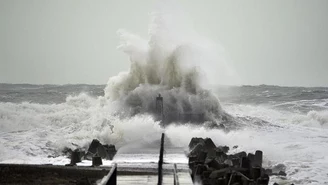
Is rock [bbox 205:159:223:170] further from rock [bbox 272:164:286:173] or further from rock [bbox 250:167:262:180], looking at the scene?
rock [bbox 272:164:286:173]

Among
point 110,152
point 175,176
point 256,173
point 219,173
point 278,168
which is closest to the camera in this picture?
point 175,176

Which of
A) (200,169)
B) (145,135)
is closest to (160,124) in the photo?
(145,135)

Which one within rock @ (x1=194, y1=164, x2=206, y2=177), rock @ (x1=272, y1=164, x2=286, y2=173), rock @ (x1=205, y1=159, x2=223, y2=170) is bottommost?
rock @ (x1=272, y1=164, x2=286, y2=173)

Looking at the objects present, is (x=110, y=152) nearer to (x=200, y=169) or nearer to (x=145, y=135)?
(x=200, y=169)

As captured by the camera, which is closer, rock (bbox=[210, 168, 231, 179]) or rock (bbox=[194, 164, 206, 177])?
rock (bbox=[210, 168, 231, 179])

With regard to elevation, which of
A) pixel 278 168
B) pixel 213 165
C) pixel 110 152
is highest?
pixel 213 165

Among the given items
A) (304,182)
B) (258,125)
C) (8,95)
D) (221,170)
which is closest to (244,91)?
(8,95)

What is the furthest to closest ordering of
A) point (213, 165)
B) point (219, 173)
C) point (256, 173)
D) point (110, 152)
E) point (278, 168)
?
1. point (278, 168)
2. point (110, 152)
3. point (213, 165)
4. point (219, 173)
5. point (256, 173)

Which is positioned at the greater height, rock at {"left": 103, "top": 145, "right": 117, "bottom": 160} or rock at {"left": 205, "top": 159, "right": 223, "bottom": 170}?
rock at {"left": 205, "top": 159, "right": 223, "bottom": 170}

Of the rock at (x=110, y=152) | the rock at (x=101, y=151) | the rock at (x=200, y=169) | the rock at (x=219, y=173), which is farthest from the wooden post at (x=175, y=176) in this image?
the rock at (x=110, y=152)

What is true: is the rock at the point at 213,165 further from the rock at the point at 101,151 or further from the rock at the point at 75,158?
the rock at the point at 101,151

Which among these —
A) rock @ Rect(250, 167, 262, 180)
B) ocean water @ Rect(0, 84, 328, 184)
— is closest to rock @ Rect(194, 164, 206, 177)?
rock @ Rect(250, 167, 262, 180)

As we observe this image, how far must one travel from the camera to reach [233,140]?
87.1 feet

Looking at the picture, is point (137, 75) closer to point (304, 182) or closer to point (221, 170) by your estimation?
point (304, 182)
